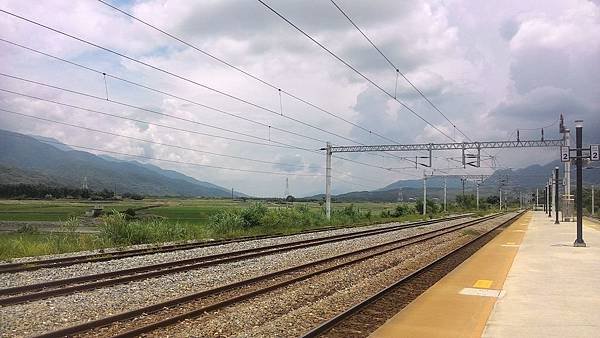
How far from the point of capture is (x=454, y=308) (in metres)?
9.59

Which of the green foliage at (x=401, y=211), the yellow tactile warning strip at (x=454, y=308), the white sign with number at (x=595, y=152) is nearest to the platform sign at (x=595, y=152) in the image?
the white sign with number at (x=595, y=152)

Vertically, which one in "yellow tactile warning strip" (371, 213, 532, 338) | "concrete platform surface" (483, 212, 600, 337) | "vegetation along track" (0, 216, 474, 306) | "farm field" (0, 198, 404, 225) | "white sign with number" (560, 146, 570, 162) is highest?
"white sign with number" (560, 146, 570, 162)

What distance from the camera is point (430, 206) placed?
3625 inches

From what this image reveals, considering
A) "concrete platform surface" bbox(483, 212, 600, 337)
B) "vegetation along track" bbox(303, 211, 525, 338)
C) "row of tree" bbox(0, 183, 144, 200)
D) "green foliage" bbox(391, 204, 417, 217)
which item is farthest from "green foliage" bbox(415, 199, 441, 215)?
"vegetation along track" bbox(303, 211, 525, 338)

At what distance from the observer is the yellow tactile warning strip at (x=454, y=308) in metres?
8.01

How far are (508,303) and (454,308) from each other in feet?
3.67

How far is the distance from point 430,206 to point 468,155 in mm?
46914

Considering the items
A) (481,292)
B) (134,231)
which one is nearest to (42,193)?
(134,231)

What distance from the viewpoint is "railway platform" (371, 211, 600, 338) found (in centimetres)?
795

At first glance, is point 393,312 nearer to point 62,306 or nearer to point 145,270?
point 62,306

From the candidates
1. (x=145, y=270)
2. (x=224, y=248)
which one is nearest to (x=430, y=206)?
(x=224, y=248)

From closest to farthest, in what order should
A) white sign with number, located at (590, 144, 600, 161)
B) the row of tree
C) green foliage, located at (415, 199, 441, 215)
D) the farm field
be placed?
white sign with number, located at (590, 144, 600, 161)
the farm field
green foliage, located at (415, 199, 441, 215)
the row of tree

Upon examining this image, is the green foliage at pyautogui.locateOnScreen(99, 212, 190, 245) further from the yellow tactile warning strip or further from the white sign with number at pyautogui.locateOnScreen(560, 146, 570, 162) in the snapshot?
the white sign with number at pyautogui.locateOnScreen(560, 146, 570, 162)

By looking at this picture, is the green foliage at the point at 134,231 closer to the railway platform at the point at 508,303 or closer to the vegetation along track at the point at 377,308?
the vegetation along track at the point at 377,308
